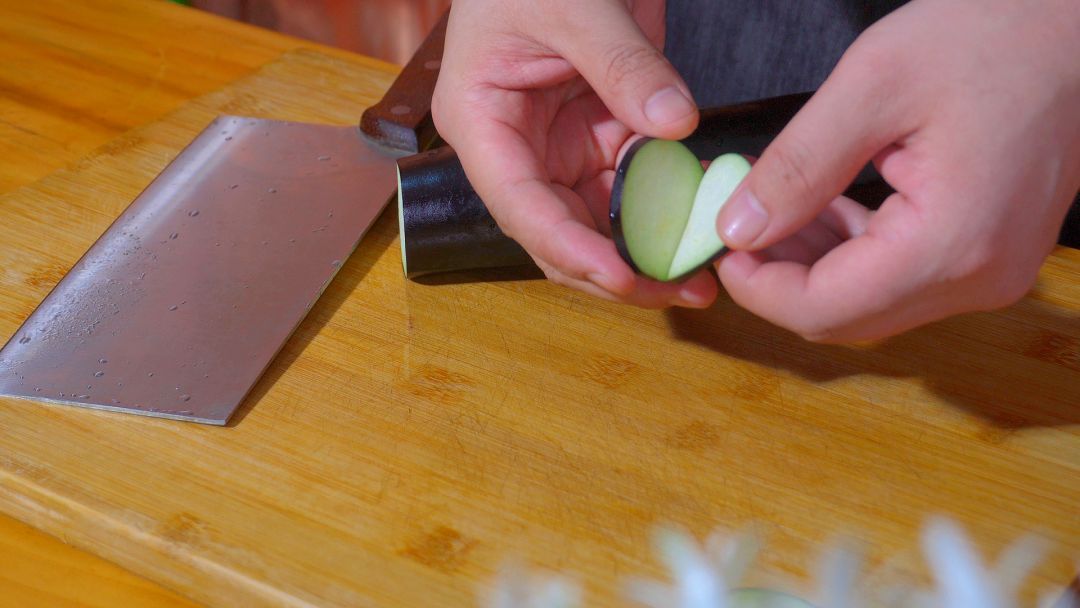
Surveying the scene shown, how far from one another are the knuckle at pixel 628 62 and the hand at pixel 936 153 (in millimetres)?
197

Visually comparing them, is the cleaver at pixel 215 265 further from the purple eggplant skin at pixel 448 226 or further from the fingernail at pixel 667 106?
the fingernail at pixel 667 106

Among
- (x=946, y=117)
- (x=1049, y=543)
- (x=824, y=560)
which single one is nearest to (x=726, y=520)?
(x=824, y=560)

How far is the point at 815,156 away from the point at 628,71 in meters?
0.25

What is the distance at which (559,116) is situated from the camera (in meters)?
1.33

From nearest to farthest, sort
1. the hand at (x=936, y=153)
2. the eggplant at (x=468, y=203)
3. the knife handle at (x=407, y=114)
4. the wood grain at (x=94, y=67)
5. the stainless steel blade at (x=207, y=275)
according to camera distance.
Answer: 1. the hand at (x=936, y=153)
2. the stainless steel blade at (x=207, y=275)
3. the eggplant at (x=468, y=203)
4. the knife handle at (x=407, y=114)
5. the wood grain at (x=94, y=67)

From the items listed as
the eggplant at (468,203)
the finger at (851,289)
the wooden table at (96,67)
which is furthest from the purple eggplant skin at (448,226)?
the wooden table at (96,67)

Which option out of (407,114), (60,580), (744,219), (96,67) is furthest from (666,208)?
(96,67)

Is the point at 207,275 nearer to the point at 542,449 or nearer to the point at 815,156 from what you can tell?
the point at 542,449

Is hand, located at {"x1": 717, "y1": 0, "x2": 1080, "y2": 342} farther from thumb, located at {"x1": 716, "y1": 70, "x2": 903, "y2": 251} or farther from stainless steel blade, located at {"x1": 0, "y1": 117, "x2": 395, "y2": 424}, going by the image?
stainless steel blade, located at {"x1": 0, "y1": 117, "x2": 395, "y2": 424}

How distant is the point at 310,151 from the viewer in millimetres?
1517

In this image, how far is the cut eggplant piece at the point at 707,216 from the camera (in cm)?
105

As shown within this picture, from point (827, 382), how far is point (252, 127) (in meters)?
0.98

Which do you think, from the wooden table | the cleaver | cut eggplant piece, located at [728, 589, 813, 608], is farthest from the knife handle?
cut eggplant piece, located at [728, 589, 813, 608]

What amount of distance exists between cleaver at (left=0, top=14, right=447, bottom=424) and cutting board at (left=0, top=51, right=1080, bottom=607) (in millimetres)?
37
